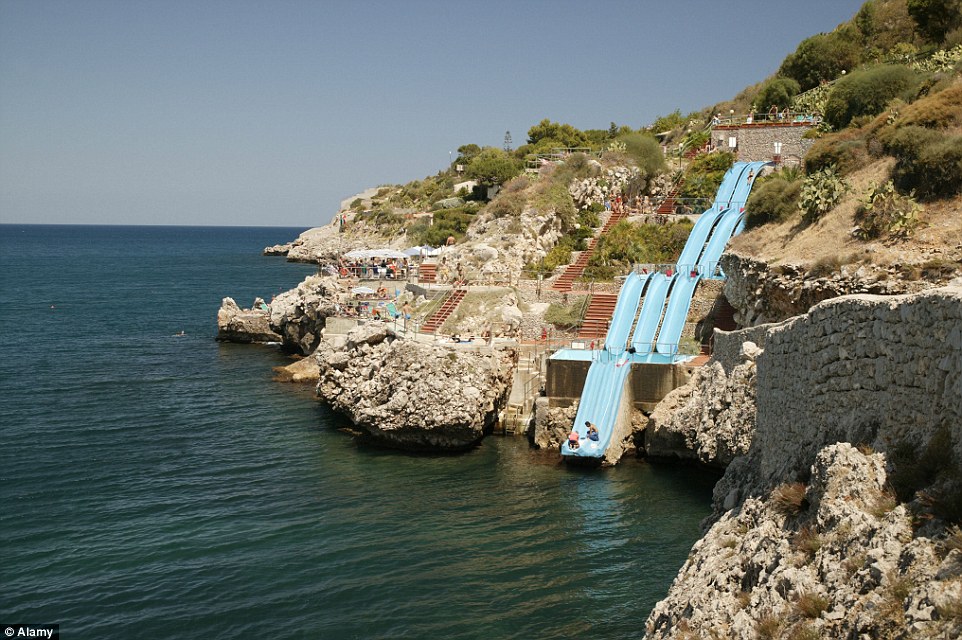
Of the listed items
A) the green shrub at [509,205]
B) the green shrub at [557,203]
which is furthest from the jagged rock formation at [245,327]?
the green shrub at [557,203]

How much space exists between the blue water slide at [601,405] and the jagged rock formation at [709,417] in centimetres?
126

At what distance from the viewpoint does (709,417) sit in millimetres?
21672

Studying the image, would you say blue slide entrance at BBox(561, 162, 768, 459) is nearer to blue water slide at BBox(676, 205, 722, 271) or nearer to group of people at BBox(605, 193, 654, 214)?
blue water slide at BBox(676, 205, 722, 271)

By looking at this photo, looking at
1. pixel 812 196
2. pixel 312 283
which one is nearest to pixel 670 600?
pixel 812 196

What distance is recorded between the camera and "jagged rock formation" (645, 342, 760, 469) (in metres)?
20.6

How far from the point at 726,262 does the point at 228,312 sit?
→ 30557 millimetres

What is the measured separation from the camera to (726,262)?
28.2 metres

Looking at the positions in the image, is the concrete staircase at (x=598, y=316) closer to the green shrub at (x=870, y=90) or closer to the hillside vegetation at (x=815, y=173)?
the hillside vegetation at (x=815, y=173)

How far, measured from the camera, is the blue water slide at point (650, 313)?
1059 inches

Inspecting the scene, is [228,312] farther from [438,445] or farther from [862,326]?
[862,326]

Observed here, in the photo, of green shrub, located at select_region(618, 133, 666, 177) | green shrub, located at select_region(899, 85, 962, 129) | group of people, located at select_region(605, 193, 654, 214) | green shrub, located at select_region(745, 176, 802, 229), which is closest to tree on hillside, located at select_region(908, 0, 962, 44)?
green shrub, located at select_region(618, 133, 666, 177)

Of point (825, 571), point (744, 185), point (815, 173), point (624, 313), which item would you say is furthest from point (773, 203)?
point (825, 571)

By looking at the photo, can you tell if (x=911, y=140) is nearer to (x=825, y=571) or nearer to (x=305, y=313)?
(x=825, y=571)

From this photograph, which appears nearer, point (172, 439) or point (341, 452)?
point (341, 452)
